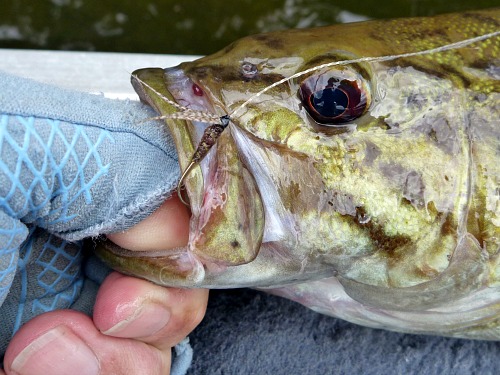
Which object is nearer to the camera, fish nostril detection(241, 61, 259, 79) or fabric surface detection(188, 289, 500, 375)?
fish nostril detection(241, 61, 259, 79)

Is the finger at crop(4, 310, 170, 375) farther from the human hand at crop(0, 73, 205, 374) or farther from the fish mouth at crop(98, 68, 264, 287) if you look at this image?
the fish mouth at crop(98, 68, 264, 287)

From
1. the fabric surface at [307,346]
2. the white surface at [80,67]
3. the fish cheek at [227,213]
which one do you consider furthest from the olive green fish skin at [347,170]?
the white surface at [80,67]

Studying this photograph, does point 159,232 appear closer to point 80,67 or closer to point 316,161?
point 316,161

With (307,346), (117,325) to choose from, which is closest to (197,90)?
(117,325)

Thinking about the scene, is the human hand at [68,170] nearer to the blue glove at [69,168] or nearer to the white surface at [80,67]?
the blue glove at [69,168]

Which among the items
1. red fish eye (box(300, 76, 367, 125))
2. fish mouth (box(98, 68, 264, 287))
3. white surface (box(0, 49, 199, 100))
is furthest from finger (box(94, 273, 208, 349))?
white surface (box(0, 49, 199, 100))

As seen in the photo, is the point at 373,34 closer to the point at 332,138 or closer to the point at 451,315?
the point at 332,138

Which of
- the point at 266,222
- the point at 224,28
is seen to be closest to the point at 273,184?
the point at 266,222
